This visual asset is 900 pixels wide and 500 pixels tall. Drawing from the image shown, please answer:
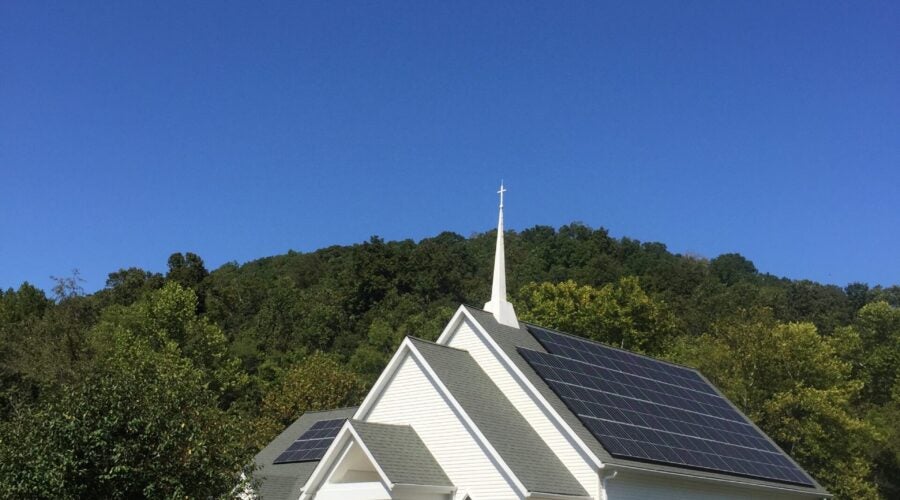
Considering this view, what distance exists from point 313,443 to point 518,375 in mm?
9384

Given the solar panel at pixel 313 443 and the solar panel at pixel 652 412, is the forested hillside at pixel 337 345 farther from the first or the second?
the solar panel at pixel 652 412

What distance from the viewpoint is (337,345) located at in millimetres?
78688

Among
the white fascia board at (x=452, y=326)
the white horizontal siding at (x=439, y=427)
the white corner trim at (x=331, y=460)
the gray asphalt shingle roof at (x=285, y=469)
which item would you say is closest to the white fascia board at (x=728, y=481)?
the white horizontal siding at (x=439, y=427)

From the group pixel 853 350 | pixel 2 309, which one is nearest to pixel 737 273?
pixel 853 350

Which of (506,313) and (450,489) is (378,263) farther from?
(450,489)

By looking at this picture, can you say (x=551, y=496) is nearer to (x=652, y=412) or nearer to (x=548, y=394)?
(x=548, y=394)

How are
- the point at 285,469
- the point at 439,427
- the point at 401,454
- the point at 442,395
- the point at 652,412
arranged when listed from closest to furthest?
the point at 401,454 < the point at 439,427 < the point at 442,395 < the point at 652,412 < the point at 285,469

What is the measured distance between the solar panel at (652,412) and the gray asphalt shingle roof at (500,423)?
1385mm

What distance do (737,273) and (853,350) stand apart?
40866 millimetres

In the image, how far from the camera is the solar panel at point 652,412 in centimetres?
2564

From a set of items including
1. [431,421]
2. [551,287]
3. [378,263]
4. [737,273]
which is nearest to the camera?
[431,421]

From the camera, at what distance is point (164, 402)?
1962 cm

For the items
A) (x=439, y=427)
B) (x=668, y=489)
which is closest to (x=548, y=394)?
(x=439, y=427)

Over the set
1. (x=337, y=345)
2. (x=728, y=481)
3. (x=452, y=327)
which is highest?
(x=337, y=345)
